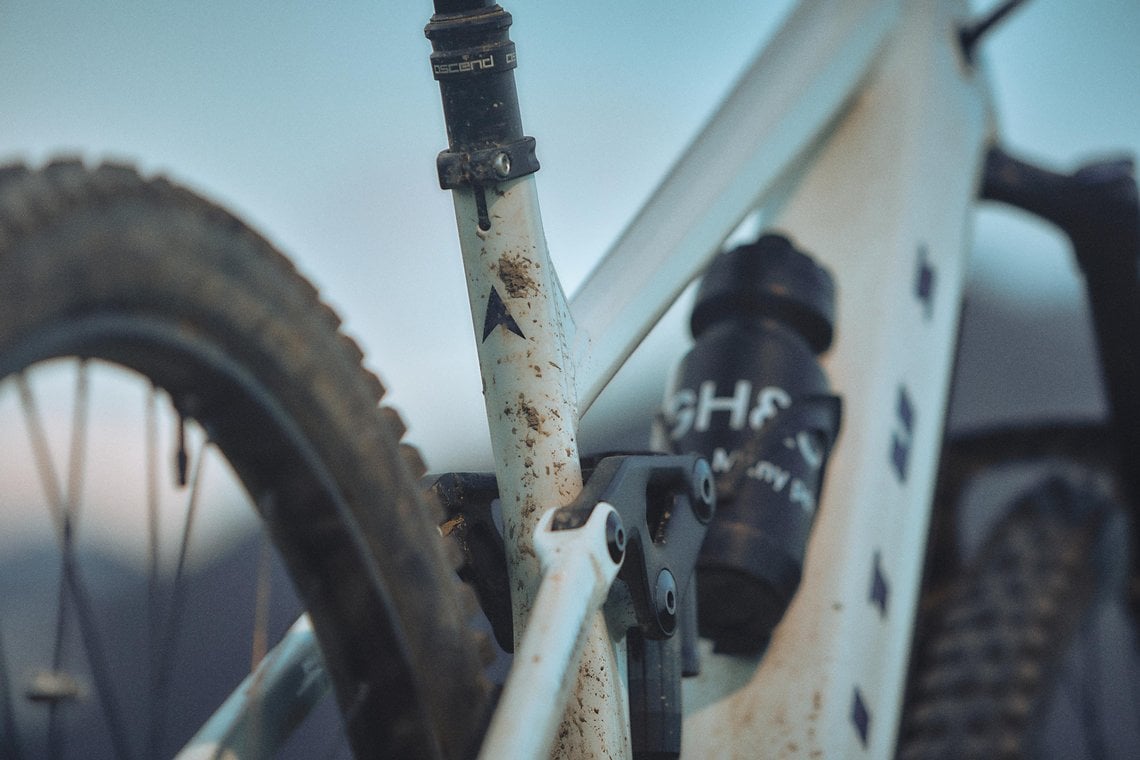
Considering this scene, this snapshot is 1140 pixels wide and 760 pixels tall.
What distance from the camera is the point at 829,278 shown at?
4.07 feet

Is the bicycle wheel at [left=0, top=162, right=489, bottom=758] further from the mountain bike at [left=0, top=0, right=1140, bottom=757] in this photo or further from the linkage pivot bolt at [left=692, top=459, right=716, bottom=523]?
the linkage pivot bolt at [left=692, top=459, right=716, bottom=523]

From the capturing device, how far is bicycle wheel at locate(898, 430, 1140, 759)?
1481 millimetres

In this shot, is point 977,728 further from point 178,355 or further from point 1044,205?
point 178,355

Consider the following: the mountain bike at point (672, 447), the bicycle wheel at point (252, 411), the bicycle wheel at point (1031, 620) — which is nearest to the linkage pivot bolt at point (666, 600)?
the mountain bike at point (672, 447)

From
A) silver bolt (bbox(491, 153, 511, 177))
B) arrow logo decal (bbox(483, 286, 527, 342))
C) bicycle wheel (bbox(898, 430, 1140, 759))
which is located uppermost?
silver bolt (bbox(491, 153, 511, 177))

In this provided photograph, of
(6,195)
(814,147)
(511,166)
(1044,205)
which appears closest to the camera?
(6,195)

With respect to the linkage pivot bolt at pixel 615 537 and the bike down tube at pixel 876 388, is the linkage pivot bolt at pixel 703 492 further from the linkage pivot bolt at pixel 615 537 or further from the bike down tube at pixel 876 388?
the bike down tube at pixel 876 388

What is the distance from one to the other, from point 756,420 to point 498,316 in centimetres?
37

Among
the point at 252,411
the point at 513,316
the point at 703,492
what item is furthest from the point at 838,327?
the point at 252,411

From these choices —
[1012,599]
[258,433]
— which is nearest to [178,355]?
[258,433]

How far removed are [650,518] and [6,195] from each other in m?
0.47

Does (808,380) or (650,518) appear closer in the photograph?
(650,518)

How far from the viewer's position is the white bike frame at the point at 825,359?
2.60 ft

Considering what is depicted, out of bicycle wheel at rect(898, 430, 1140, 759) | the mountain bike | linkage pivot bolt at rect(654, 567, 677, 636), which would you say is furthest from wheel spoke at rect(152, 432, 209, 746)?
bicycle wheel at rect(898, 430, 1140, 759)
